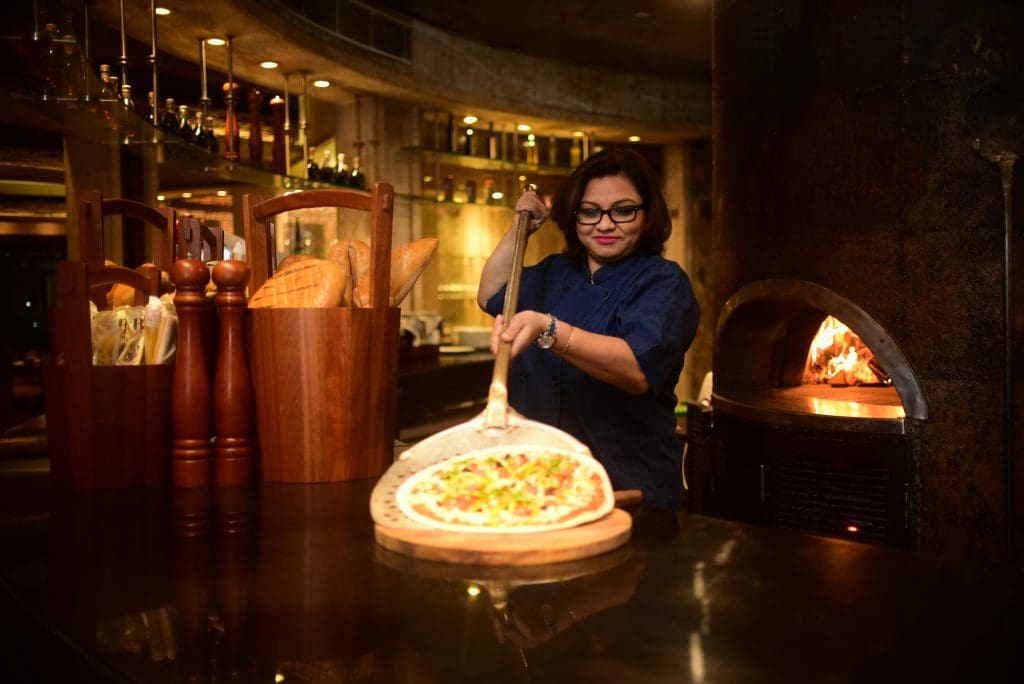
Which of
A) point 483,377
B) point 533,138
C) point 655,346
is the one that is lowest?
point 483,377

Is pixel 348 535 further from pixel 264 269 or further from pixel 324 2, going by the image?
pixel 324 2

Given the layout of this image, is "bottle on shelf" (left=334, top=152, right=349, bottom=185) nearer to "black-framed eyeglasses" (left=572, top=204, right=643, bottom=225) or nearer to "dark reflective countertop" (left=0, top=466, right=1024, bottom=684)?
"black-framed eyeglasses" (left=572, top=204, right=643, bottom=225)

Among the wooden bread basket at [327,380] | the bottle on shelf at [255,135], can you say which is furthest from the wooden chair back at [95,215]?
the bottle on shelf at [255,135]

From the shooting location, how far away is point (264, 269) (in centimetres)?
185

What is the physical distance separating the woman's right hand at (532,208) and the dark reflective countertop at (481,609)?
77 cm

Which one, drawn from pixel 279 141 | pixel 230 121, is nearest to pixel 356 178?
pixel 279 141

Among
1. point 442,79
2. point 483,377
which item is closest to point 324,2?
point 442,79

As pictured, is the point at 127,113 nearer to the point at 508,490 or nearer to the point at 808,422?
the point at 808,422

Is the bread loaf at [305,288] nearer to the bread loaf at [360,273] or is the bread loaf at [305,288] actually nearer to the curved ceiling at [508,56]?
the bread loaf at [360,273]

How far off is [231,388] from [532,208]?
27.5 inches

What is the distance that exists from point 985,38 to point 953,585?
2.35 m

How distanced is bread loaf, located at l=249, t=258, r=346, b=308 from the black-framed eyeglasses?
0.62 meters

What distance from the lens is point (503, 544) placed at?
107 cm

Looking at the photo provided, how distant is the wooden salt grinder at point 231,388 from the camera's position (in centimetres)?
149
